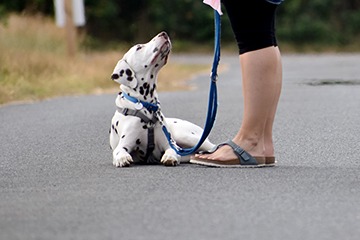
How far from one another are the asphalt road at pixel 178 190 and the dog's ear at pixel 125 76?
0.53 meters

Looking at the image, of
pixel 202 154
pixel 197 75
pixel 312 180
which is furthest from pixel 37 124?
pixel 197 75

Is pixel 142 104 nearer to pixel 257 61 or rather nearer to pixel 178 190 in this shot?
pixel 257 61

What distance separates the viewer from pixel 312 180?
21.5ft

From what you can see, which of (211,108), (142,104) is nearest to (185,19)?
(211,108)

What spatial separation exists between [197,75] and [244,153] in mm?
17233

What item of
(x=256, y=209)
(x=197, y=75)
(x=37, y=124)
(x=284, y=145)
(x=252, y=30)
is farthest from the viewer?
(x=197, y=75)

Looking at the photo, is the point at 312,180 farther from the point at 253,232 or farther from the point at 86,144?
the point at 86,144

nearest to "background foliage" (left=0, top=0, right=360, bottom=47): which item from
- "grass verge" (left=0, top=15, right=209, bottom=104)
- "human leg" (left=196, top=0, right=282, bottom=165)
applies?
"grass verge" (left=0, top=15, right=209, bottom=104)

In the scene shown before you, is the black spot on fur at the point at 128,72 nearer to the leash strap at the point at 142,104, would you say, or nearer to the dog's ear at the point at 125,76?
the dog's ear at the point at 125,76

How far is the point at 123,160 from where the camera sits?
7.23 meters

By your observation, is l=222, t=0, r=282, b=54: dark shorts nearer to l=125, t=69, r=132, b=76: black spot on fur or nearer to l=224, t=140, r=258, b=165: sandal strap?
l=224, t=140, r=258, b=165: sandal strap

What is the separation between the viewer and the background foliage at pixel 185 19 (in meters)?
46.8

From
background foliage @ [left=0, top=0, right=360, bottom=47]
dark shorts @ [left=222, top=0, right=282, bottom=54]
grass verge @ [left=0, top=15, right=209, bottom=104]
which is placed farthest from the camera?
background foliage @ [left=0, top=0, right=360, bottom=47]

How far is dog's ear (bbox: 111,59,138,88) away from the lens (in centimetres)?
725
